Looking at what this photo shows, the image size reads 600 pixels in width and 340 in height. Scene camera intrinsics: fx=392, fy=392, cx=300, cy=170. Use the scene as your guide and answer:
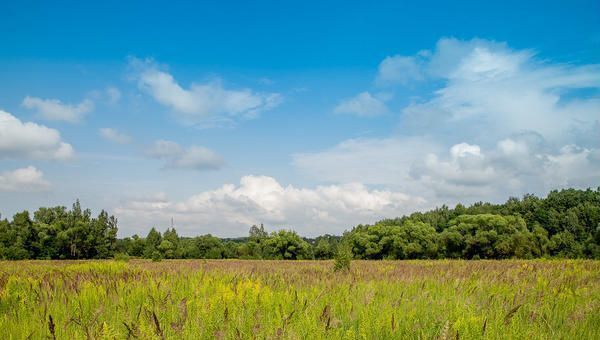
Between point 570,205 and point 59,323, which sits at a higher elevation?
point 570,205

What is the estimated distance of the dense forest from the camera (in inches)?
2525

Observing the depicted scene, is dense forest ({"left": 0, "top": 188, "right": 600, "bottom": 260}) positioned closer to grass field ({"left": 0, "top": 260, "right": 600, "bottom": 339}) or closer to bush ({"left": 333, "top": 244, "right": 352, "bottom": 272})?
bush ({"left": 333, "top": 244, "right": 352, "bottom": 272})

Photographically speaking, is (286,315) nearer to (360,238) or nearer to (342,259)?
(342,259)

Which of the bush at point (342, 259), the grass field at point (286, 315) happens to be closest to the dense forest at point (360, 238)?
the bush at point (342, 259)

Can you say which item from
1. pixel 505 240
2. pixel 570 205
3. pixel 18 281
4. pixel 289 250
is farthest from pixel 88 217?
pixel 570 205

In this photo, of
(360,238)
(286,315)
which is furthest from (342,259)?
(360,238)

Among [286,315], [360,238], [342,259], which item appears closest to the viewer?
[286,315]

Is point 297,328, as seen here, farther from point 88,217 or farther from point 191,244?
point 88,217

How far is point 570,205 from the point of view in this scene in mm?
89438

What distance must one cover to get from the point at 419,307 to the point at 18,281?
8055 millimetres

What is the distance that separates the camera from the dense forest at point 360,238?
210 ft

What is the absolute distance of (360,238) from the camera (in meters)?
75.1

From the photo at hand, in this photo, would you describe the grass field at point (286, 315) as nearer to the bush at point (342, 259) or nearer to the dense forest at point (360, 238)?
the bush at point (342, 259)

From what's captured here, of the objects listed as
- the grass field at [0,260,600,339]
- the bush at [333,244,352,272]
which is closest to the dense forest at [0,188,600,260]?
the bush at [333,244,352,272]
